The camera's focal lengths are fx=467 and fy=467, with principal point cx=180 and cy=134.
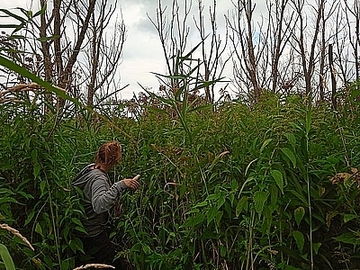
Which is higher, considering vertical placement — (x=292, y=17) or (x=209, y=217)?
(x=292, y=17)

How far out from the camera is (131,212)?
2791 mm

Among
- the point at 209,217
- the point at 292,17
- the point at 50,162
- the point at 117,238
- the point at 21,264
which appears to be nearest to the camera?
the point at 209,217

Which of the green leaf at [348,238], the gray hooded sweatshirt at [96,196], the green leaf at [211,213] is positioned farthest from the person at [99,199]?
the green leaf at [348,238]

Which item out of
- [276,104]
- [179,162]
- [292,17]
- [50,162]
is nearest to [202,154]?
[179,162]

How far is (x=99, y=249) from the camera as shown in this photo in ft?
9.61

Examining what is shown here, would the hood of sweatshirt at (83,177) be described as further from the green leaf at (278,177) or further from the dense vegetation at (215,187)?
the green leaf at (278,177)

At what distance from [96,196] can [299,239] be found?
1.52 metres

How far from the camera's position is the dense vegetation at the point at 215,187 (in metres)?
1.72

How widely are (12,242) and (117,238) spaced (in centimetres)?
140

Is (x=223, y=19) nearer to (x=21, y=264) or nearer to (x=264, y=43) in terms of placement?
(x=264, y=43)

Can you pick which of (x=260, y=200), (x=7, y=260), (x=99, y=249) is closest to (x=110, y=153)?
(x=99, y=249)

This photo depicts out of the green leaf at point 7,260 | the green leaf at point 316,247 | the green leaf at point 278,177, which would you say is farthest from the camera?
the green leaf at point 316,247

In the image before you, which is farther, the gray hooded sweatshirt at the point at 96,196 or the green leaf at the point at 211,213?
the gray hooded sweatshirt at the point at 96,196

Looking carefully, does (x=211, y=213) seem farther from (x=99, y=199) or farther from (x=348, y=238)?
(x=99, y=199)
